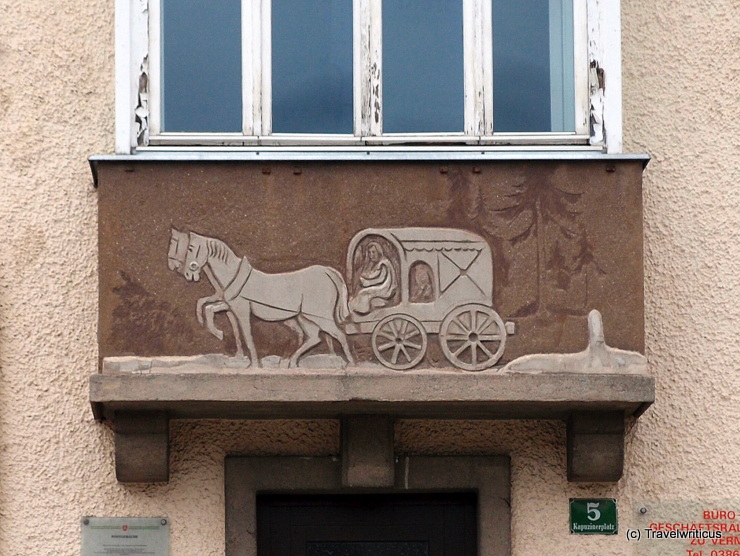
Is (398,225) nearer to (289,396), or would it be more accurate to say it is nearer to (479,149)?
(479,149)

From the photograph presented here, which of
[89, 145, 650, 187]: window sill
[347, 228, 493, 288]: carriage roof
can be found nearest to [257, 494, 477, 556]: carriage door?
[347, 228, 493, 288]: carriage roof

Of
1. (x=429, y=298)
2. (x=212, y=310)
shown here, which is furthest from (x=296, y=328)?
(x=429, y=298)

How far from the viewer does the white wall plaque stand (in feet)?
19.9

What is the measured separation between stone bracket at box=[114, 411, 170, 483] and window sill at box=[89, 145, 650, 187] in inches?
43.2

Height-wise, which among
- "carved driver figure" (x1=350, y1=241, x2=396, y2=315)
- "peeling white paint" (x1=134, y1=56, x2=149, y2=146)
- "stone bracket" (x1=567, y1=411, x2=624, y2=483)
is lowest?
"stone bracket" (x1=567, y1=411, x2=624, y2=483)

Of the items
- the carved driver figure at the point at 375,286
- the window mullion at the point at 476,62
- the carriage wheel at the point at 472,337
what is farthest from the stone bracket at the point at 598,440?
the window mullion at the point at 476,62

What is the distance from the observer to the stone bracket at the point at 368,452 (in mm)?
6074

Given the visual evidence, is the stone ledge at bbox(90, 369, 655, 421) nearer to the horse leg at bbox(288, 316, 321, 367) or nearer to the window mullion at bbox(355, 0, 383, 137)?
the horse leg at bbox(288, 316, 321, 367)

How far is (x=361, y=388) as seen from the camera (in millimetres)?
5691

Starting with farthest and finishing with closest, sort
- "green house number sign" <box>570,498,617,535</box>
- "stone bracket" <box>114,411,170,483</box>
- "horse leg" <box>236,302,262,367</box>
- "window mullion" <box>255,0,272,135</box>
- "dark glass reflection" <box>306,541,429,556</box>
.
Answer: "dark glass reflection" <box>306,541,429,556</box> < "green house number sign" <box>570,498,617,535</box> < "window mullion" <box>255,0,272,135</box> < "stone bracket" <box>114,411,170,483</box> < "horse leg" <box>236,302,262,367</box>

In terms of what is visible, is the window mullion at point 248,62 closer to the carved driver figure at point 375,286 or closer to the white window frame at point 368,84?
the white window frame at point 368,84

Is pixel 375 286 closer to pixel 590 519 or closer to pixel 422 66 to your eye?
pixel 422 66

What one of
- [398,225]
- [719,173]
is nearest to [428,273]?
[398,225]

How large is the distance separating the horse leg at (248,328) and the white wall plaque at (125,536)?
0.92 metres
